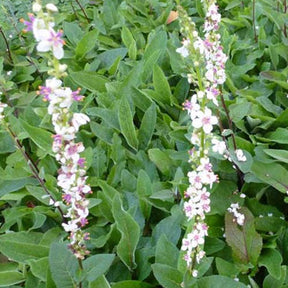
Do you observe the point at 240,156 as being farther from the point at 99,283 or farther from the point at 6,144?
the point at 6,144

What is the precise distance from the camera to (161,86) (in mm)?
3295

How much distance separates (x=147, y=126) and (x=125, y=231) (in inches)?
36.1

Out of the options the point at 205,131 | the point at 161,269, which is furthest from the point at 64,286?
the point at 205,131

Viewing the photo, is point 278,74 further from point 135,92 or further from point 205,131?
point 205,131

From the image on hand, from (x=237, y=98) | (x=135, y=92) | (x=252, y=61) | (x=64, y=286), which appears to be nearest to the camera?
(x=64, y=286)

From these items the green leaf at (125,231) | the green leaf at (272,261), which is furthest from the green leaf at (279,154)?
the green leaf at (125,231)

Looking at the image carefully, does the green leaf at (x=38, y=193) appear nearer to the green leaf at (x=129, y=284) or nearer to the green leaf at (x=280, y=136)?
the green leaf at (x=129, y=284)

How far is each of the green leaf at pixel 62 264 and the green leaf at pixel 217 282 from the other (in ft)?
1.77

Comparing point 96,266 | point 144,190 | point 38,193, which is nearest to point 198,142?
point 96,266

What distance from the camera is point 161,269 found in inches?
84.0

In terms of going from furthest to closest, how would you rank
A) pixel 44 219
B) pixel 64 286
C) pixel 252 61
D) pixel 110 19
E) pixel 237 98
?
1. pixel 110 19
2. pixel 252 61
3. pixel 237 98
4. pixel 44 219
5. pixel 64 286

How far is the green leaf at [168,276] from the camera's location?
7.00 ft

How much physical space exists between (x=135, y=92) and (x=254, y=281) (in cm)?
151

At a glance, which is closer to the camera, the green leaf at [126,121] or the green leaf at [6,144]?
the green leaf at [126,121]
